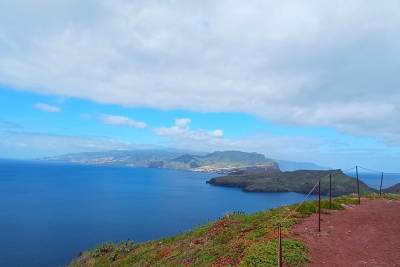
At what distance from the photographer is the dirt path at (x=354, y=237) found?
15.6 meters

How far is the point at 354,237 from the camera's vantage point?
18625 millimetres

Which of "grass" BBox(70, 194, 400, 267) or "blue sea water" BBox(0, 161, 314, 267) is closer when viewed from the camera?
"grass" BBox(70, 194, 400, 267)

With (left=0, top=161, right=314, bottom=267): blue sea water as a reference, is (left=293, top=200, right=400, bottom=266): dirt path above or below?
above

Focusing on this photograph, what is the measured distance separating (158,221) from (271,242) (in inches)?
3240

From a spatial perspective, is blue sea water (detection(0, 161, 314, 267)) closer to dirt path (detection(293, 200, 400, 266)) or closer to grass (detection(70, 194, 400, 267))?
grass (detection(70, 194, 400, 267))

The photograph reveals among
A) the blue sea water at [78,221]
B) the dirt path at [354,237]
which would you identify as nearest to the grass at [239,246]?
the dirt path at [354,237]

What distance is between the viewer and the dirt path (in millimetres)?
15558

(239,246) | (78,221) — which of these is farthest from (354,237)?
(78,221)

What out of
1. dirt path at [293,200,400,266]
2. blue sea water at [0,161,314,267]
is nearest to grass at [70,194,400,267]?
dirt path at [293,200,400,266]

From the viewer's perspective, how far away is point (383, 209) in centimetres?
2586

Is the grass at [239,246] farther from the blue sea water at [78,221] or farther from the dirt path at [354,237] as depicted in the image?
the blue sea water at [78,221]

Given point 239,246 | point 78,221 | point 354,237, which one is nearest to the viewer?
point 239,246

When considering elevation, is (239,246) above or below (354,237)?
below

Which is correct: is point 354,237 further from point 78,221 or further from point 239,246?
point 78,221
